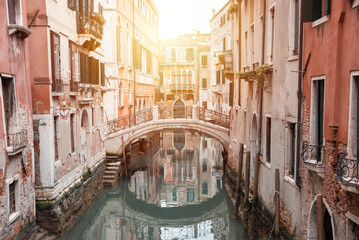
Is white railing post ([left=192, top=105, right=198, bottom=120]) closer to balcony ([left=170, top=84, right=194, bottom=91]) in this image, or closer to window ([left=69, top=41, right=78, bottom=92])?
window ([left=69, top=41, right=78, bottom=92])

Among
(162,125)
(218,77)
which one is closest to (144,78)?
(218,77)

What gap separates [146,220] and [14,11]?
7.97 metres

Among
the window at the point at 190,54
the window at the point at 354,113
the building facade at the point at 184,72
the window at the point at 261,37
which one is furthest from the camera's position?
the window at the point at 190,54

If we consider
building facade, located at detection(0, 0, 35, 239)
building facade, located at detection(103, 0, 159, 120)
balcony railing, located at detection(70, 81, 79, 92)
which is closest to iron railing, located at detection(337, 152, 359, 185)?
building facade, located at detection(0, 0, 35, 239)

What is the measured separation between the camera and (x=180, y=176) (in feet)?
63.7

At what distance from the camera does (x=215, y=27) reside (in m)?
31.9

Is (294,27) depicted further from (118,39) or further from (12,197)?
(118,39)

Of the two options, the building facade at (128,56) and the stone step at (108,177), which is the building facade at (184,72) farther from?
the stone step at (108,177)

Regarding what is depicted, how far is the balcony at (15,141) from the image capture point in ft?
25.6

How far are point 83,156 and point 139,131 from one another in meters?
5.51

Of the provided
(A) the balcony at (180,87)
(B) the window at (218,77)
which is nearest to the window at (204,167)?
(B) the window at (218,77)

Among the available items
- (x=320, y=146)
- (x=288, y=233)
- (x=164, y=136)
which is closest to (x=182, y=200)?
(x=288, y=233)

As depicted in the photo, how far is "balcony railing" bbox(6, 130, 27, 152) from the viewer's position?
785 cm

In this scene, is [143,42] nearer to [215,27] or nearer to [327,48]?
[215,27]
